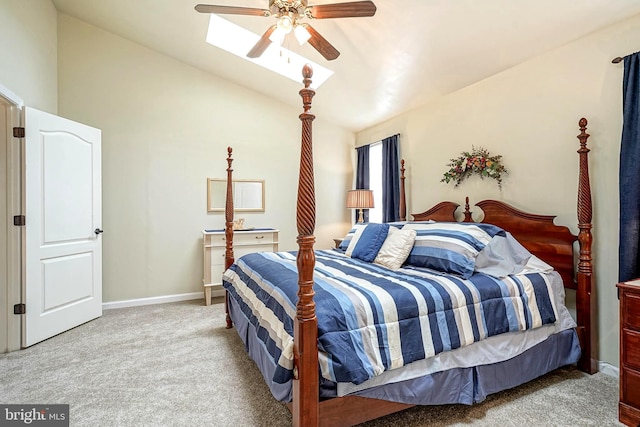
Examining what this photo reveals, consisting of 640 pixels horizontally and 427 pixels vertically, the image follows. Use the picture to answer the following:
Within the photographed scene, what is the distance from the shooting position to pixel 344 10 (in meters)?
2.05

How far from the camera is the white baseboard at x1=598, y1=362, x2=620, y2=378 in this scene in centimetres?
220

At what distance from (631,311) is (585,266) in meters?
0.53

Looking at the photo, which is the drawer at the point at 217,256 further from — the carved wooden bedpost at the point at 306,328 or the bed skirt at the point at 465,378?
the carved wooden bedpost at the point at 306,328

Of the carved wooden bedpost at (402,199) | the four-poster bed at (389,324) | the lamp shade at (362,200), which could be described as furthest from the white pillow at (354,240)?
the lamp shade at (362,200)

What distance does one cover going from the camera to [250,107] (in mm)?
4559

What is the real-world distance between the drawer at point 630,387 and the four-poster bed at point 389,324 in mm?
403

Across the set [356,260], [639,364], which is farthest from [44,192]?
[639,364]

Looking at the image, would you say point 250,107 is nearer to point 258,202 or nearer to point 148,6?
point 258,202

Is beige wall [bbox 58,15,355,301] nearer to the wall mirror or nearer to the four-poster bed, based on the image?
the wall mirror

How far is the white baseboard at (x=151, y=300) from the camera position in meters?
3.84

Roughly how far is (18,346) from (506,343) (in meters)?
3.84

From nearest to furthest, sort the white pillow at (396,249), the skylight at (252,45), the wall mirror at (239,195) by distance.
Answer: the white pillow at (396,249) → the skylight at (252,45) → the wall mirror at (239,195)

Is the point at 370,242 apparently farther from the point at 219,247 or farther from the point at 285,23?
the point at 219,247

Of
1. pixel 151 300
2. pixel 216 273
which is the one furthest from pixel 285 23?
pixel 151 300
